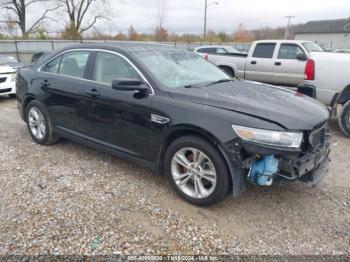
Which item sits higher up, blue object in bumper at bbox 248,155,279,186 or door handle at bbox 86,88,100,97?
door handle at bbox 86,88,100,97

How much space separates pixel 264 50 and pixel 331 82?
13.9 feet

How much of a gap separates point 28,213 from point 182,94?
1.94 metres

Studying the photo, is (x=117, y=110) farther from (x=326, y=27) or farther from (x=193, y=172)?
(x=326, y=27)

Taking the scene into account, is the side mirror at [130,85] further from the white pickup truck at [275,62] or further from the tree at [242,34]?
the tree at [242,34]

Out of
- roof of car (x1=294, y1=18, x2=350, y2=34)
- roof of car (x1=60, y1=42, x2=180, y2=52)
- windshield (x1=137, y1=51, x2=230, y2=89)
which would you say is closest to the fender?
windshield (x1=137, y1=51, x2=230, y2=89)

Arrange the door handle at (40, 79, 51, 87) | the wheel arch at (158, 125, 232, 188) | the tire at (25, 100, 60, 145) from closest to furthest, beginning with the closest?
the wheel arch at (158, 125, 232, 188), the door handle at (40, 79, 51, 87), the tire at (25, 100, 60, 145)

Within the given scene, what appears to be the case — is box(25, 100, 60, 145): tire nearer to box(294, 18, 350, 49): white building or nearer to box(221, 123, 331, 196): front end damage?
box(221, 123, 331, 196): front end damage

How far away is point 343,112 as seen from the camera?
4.96 m

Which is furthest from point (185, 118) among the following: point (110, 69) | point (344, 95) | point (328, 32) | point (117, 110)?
point (328, 32)

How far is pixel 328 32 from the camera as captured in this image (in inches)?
2009

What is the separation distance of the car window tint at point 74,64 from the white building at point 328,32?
49.5 m

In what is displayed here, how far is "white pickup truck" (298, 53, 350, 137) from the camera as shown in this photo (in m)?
4.96

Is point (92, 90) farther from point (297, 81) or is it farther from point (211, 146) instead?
point (297, 81)

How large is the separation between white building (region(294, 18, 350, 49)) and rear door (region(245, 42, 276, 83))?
42811 millimetres
